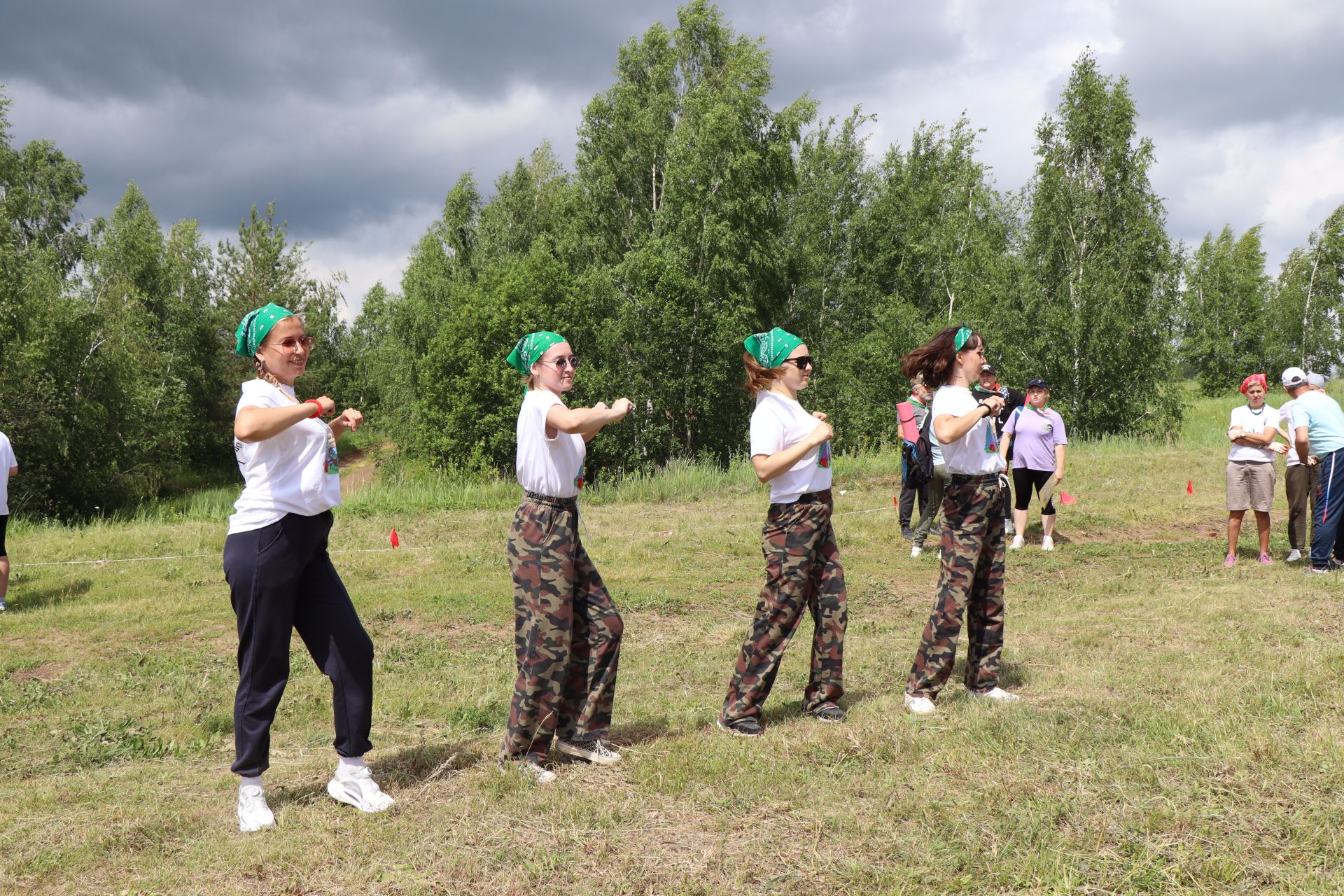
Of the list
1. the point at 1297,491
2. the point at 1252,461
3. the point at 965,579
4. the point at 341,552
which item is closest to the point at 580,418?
the point at 965,579

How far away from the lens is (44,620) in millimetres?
8148

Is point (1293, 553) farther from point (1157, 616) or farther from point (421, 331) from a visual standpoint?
point (421, 331)

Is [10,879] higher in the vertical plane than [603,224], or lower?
lower

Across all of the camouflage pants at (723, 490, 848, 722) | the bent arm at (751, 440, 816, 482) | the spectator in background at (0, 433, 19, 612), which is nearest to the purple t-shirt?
the camouflage pants at (723, 490, 848, 722)

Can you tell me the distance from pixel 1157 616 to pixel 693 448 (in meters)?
22.7

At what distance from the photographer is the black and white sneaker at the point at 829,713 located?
471 cm

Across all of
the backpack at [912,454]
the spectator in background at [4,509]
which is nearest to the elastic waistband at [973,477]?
the backpack at [912,454]

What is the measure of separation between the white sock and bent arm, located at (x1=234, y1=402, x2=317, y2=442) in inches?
57.1

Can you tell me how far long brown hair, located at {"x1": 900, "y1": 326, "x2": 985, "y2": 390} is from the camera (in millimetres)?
4852

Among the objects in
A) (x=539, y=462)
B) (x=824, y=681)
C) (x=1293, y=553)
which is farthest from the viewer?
(x=1293, y=553)

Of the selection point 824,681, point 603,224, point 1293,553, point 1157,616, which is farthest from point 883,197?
point 824,681

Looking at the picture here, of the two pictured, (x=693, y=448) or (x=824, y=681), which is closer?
(x=824, y=681)

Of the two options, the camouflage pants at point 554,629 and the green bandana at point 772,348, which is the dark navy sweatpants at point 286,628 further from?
the green bandana at point 772,348

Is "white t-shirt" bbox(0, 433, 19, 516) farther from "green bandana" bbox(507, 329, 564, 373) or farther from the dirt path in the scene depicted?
the dirt path
